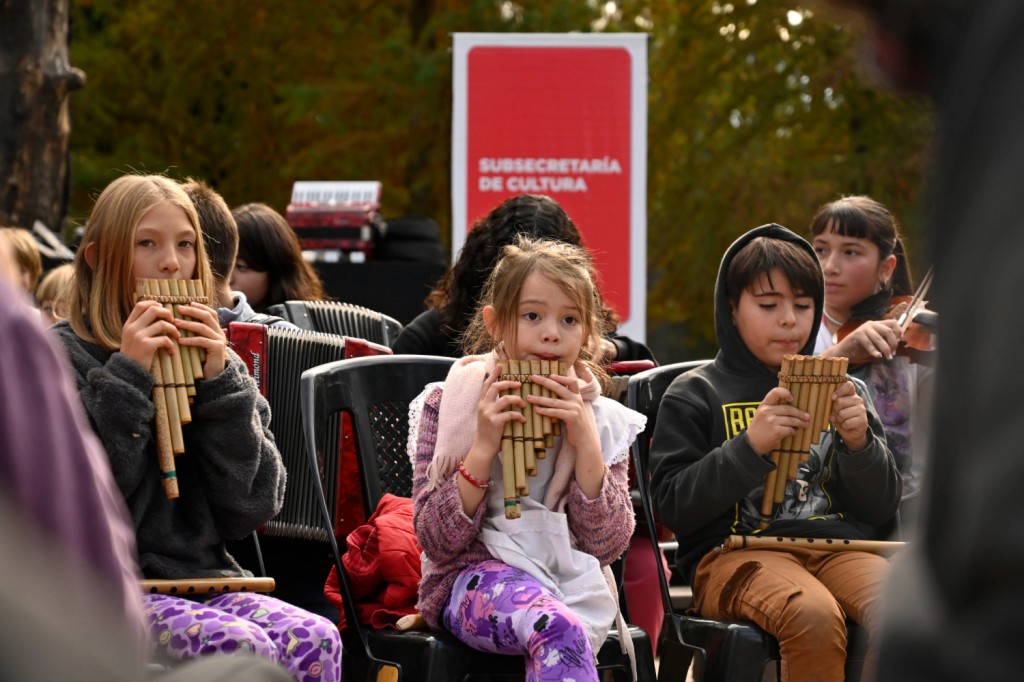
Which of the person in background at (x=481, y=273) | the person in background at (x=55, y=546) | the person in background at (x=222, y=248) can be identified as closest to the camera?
the person in background at (x=55, y=546)

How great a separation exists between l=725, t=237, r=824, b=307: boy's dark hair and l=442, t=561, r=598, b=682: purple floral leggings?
1252 millimetres

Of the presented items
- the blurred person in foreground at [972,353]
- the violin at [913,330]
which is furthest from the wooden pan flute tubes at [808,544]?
the blurred person in foreground at [972,353]

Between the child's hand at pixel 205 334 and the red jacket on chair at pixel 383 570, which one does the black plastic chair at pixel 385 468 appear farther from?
the child's hand at pixel 205 334

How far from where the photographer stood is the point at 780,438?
11.7 ft

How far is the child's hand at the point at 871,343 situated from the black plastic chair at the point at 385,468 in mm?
1180

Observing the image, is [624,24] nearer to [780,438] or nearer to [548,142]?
[548,142]

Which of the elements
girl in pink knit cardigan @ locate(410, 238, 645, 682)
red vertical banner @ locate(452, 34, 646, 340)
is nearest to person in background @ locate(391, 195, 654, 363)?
girl in pink knit cardigan @ locate(410, 238, 645, 682)

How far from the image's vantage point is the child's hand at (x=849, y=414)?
3.63 metres

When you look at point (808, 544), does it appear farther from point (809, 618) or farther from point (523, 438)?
point (523, 438)

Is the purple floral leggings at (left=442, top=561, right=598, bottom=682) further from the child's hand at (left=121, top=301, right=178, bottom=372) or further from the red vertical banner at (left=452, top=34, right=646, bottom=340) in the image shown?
the red vertical banner at (left=452, top=34, right=646, bottom=340)

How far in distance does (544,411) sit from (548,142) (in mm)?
4813

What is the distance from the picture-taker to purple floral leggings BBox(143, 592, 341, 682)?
2996 millimetres

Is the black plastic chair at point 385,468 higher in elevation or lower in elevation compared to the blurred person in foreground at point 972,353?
lower

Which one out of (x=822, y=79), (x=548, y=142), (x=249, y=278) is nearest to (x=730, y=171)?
(x=822, y=79)
